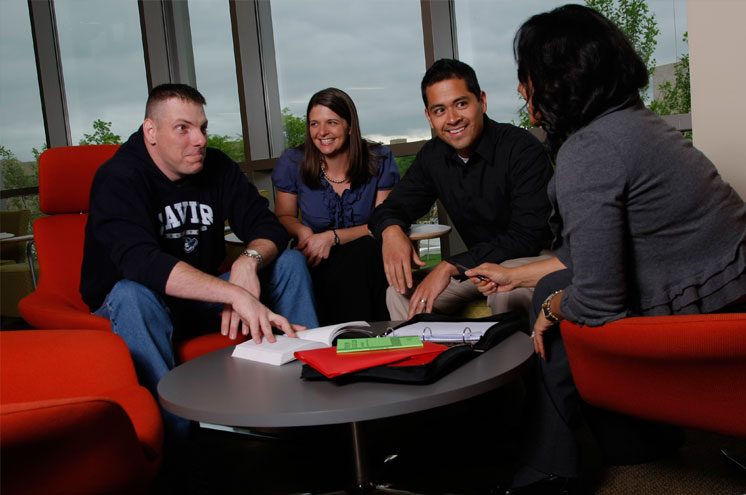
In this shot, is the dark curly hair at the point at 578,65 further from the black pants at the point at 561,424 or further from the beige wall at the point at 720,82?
the beige wall at the point at 720,82

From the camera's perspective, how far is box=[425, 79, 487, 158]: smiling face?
7.72ft

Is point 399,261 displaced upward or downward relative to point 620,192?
downward

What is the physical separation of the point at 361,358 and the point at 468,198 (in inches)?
48.7

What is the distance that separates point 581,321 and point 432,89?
1.33m

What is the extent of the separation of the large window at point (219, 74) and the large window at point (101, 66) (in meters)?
0.75

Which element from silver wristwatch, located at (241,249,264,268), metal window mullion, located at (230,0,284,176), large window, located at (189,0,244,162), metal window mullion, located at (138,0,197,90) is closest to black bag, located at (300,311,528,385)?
silver wristwatch, located at (241,249,264,268)

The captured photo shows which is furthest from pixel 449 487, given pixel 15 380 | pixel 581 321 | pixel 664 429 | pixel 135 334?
pixel 15 380

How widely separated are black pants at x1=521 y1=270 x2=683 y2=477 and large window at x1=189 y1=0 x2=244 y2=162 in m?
4.01

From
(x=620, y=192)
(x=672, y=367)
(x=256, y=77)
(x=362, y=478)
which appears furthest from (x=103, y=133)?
(x=672, y=367)

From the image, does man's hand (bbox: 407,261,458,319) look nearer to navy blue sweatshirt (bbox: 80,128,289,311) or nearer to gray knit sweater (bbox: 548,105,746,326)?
navy blue sweatshirt (bbox: 80,128,289,311)

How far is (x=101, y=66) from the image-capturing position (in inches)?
234

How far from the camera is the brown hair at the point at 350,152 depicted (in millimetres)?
2850

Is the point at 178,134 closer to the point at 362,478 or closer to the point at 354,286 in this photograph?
the point at 354,286

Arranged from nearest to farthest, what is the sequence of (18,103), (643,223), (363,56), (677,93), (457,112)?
(643,223)
(457,112)
(677,93)
(363,56)
(18,103)
